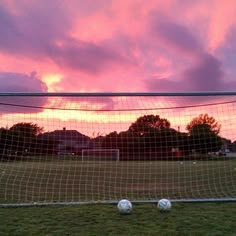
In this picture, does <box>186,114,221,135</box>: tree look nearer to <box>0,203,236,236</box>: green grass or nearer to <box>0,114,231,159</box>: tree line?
<box>0,114,231,159</box>: tree line

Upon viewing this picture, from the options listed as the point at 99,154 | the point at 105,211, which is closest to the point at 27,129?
the point at 105,211

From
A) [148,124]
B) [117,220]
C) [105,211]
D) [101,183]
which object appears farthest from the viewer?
[101,183]

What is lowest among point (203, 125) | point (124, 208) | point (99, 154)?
point (124, 208)

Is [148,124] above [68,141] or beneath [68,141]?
above

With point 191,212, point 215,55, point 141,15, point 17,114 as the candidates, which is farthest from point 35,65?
point 191,212

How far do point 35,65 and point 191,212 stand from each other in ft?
26.3

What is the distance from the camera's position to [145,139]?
32.0ft

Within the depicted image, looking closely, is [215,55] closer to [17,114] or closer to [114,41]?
[114,41]

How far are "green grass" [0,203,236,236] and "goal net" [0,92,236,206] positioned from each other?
68cm

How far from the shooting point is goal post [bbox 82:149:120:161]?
34.7 ft

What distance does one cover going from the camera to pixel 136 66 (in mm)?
11898

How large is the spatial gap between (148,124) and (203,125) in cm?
136

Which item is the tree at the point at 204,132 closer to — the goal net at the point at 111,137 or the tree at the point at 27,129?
the goal net at the point at 111,137

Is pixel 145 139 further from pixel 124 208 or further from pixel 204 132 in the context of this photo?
pixel 124 208
